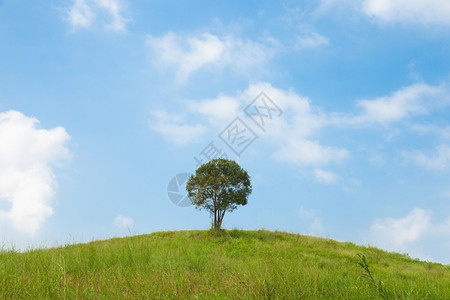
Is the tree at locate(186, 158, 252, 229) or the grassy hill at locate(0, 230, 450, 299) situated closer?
the grassy hill at locate(0, 230, 450, 299)

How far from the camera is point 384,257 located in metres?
24.9

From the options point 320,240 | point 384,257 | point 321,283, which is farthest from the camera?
point 320,240

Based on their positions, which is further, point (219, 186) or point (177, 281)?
point (219, 186)

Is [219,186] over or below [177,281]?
over

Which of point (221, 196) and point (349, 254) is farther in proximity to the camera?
point (221, 196)

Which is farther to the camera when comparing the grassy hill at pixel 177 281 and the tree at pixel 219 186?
the tree at pixel 219 186

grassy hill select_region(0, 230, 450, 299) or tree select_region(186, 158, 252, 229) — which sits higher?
tree select_region(186, 158, 252, 229)

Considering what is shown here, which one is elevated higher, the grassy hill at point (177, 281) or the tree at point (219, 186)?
the tree at point (219, 186)

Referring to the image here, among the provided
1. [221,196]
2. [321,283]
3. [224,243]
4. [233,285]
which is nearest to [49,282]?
[233,285]

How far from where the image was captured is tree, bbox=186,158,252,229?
2875 centimetres

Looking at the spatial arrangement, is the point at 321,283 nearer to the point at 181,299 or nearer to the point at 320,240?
the point at 181,299

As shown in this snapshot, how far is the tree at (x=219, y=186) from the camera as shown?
28750 mm

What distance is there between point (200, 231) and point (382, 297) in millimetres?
24571

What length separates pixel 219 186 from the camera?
28.8 m
